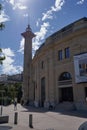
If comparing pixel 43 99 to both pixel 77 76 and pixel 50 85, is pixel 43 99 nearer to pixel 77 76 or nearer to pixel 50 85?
pixel 50 85

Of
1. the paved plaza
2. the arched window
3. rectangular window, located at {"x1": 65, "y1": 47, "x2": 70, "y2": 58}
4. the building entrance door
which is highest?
rectangular window, located at {"x1": 65, "y1": 47, "x2": 70, "y2": 58}

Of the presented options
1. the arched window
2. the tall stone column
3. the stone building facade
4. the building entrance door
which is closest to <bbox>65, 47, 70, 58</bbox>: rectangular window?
the stone building facade

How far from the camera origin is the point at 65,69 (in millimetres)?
37812

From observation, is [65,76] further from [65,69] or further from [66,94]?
[66,94]

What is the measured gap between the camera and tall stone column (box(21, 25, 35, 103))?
58031 mm

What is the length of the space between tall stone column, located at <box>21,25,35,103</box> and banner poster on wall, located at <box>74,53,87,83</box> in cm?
2594

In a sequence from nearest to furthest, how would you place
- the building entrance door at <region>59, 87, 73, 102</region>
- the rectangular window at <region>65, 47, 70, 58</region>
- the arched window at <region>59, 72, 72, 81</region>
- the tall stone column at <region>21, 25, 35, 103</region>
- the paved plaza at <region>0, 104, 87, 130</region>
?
the paved plaza at <region>0, 104, 87, 130</region> → the building entrance door at <region>59, 87, 73, 102</region> → the arched window at <region>59, 72, 72, 81</region> → the rectangular window at <region>65, 47, 70, 58</region> → the tall stone column at <region>21, 25, 35, 103</region>

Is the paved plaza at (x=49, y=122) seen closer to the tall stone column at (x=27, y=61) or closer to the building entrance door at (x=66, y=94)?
the building entrance door at (x=66, y=94)

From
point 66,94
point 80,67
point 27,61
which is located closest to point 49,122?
point 80,67

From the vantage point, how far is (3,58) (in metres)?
16.5

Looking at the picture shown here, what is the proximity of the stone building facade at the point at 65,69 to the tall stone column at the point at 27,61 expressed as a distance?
11.3m

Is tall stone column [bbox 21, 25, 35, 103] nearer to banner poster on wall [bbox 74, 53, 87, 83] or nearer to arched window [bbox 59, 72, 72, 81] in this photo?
arched window [bbox 59, 72, 72, 81]

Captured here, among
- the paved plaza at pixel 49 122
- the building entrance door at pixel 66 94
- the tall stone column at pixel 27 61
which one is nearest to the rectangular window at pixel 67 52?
the building entrance door at pixel 66 94

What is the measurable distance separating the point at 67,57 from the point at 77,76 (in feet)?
18.6
